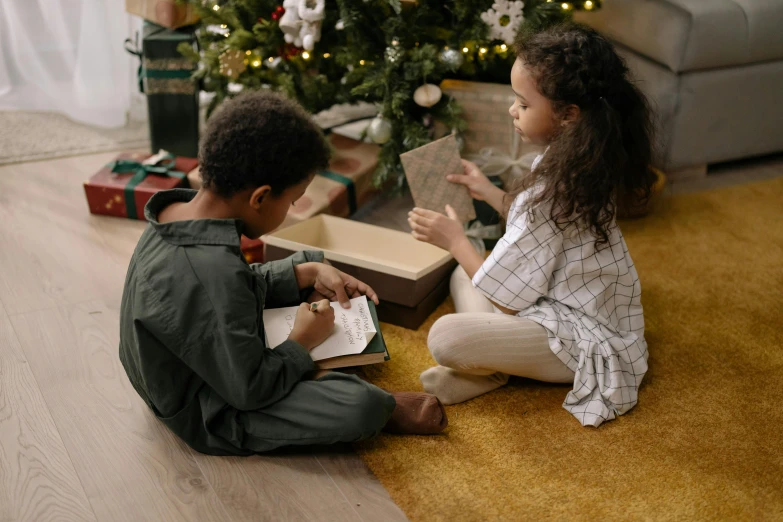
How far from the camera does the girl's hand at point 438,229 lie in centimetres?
138

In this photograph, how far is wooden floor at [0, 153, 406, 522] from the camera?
1100mm

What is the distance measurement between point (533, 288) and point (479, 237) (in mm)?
450

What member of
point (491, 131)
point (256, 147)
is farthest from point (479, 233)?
point (256, 147)

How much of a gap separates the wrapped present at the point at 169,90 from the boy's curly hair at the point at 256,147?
1.03 meters

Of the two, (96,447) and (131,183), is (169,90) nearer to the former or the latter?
(131,183)

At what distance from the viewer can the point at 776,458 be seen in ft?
3.99

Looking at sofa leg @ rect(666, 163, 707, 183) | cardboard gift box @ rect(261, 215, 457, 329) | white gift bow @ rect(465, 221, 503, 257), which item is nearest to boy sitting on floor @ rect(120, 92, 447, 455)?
cardboard gift box @ rect(261, 215, 457, 329)

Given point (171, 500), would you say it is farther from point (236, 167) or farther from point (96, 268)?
point (96, 268)

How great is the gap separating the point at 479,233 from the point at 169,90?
3.23 ft

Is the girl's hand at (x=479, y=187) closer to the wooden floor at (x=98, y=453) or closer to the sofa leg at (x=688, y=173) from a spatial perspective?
the wooden floor at (x=98, y=453)

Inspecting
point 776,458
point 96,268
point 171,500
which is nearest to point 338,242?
point 96,268

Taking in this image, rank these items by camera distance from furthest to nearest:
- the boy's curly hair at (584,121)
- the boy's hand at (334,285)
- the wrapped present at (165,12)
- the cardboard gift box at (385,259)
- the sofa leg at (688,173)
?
the sofa leg at (688,173) < the wrapped present at (165,12) < the cardboard gift box at (385,259) < the boy's hand at (334,285) < the boy's curly hair at (584,121)

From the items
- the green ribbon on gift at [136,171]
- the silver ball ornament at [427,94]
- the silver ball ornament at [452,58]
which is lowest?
the green ribbon on gift at [136,171]

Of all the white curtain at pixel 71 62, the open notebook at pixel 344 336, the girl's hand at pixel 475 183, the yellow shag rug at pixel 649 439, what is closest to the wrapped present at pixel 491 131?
the girl's hand at pixel 475 183
